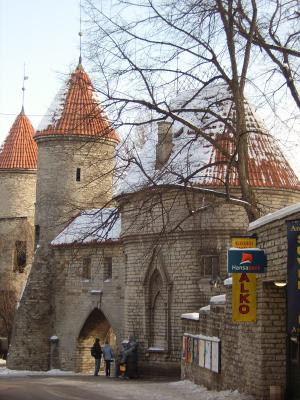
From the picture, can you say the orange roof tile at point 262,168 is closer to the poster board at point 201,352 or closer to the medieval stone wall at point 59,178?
the poster board at point 201,352

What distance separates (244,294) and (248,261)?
2.57ft

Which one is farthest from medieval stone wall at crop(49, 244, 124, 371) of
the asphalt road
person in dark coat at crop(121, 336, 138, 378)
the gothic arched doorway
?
the asphalt road

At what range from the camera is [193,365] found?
67.1 ft

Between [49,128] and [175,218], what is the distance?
13.1 meters

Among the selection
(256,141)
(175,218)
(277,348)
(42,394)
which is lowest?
(42,394)

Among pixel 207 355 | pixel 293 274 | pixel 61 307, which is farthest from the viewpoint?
pixel 61 307

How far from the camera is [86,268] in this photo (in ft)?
120

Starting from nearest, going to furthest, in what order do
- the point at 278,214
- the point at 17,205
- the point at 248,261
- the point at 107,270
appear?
1. the point at 278,214
2. the point at 248,261
3. the point at 107,270
4. the point at 17,205

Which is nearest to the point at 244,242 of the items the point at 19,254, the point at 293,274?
the point at 293,274

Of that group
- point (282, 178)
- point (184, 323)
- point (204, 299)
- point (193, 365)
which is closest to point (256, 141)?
point (282, 178)

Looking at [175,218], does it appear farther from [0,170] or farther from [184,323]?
[0,170]

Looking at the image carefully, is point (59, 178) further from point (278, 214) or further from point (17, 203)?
point (278, 214)

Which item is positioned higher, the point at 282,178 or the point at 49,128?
the point at 49,128

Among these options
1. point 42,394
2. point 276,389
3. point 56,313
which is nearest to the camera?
point 276,389
